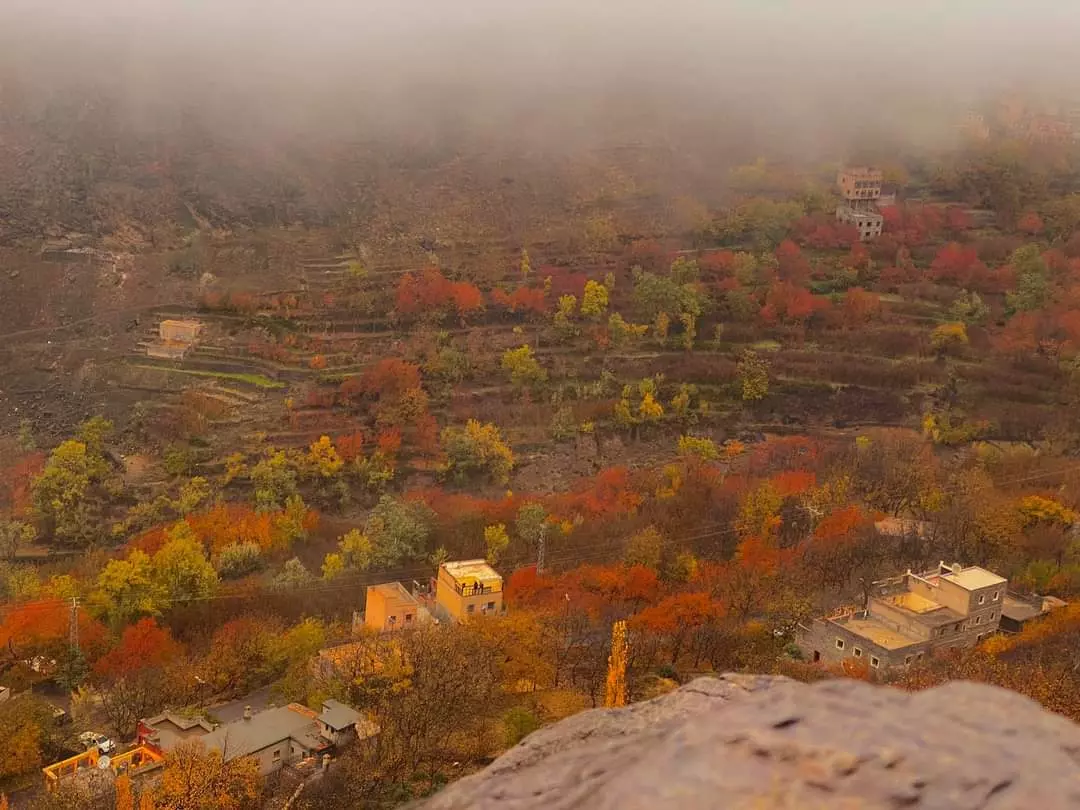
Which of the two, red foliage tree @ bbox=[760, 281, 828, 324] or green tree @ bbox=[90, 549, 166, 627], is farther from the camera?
red foliage tree @ bbox=[760, 281, 828, 324]

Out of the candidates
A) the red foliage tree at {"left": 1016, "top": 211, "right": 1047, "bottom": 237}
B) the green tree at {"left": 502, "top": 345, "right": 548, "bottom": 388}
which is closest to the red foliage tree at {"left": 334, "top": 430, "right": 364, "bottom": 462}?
the green tree at {"left": 502, "top": 345, "right": 548, "bottom": 388}

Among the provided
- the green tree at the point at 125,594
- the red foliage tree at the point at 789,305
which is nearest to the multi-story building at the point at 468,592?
the green tree at the point at 125,594

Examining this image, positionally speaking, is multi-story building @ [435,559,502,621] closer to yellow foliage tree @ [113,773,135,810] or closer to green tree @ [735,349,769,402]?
yellow foliage tree @ [113,773,135,810]

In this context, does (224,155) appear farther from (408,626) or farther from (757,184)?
(408,626)

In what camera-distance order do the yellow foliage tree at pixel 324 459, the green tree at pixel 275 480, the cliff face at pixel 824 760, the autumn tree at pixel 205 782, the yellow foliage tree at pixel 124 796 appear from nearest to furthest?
the cliff face at pixel 824 760 < the yellow foliage tree at pixel 124 796 < the autumn tree at pixel 205 782 < the green tree at pixel 275 480 < the yellow foliage tree at pixel 324 459

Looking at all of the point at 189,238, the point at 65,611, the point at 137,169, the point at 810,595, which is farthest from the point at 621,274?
the point at 65,611

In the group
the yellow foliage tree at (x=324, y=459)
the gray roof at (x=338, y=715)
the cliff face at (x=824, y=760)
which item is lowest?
the gray roof at (x=338, y=715)

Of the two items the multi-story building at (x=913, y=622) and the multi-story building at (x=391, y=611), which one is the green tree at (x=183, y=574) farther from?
the multi-story building at (x=913, y=622)

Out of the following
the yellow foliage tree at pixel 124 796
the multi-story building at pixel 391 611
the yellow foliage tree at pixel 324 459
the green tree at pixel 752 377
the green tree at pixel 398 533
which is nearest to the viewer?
the yellow foliage tree at pixel 124 796
